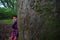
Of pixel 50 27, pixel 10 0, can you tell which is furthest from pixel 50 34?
pixel 10 0

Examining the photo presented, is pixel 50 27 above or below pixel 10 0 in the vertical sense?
above

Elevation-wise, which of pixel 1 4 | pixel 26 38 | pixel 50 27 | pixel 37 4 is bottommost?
pixel 1 4

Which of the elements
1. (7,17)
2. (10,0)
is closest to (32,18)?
(7,17)

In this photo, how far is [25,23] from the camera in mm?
2426

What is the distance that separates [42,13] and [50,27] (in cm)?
16

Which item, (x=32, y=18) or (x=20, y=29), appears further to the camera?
(x=20, y=29)

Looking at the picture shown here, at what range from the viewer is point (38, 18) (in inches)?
91.0

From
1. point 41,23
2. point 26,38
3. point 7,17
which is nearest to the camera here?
point 41,23

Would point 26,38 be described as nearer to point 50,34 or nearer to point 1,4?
point 50,34

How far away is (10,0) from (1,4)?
50.7 inches

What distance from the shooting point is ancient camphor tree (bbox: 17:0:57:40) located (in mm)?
2305

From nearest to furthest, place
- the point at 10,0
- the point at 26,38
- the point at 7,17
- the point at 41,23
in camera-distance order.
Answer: the point at 41,23 → the point at 26,38 → the point at 7,17 → the point at 10,0

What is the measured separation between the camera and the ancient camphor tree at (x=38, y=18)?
2.30m

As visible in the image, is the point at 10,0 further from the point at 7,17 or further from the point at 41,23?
the point at 41,23
